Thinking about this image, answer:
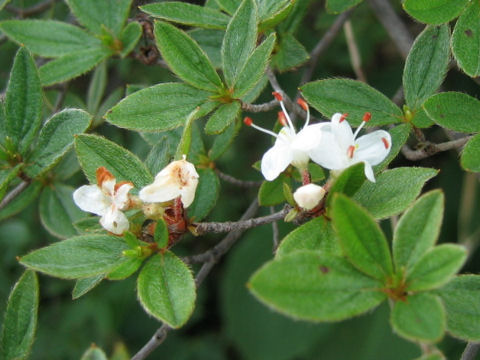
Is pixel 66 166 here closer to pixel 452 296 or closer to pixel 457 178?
pixel 452 296

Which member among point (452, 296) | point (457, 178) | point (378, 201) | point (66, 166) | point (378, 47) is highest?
point (378, 201)

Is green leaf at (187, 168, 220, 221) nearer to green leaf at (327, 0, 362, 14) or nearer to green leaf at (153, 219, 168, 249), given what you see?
green leaf at (153, 219, 168, 249)

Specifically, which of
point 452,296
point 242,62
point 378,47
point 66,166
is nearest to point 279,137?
point 242,62

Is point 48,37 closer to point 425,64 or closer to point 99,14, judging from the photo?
point 99,14

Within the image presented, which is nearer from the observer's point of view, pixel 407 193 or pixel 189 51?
pixel 407 193

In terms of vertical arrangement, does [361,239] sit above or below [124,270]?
above

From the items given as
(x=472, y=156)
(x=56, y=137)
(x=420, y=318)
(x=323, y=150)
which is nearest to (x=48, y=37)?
(x=56, y=137)
